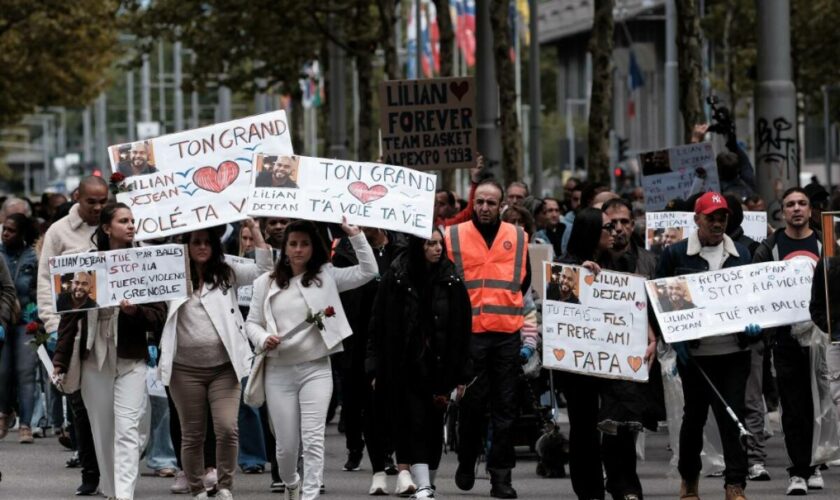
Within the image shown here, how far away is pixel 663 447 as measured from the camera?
643 inches

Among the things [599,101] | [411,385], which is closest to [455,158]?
[411,385]

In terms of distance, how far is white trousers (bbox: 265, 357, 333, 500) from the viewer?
1154cm

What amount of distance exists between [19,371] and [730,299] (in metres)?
7.40

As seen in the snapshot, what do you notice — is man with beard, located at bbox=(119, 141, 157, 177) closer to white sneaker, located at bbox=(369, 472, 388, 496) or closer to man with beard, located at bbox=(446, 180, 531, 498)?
man with beard, located at bbox=(446, 180, 531, 498)

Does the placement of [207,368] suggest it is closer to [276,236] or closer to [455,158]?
[276,236]

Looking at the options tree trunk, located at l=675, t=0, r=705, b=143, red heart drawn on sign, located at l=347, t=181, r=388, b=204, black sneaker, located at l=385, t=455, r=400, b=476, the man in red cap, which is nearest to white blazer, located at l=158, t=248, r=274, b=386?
red heart drawn on sign, located at l=347, t=181, r=388, b=204

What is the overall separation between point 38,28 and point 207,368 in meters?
32.4

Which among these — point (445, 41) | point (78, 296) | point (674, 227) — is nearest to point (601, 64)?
point (445, 41)

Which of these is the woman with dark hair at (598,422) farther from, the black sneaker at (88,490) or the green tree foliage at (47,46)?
the green tree foliage at (47,46)

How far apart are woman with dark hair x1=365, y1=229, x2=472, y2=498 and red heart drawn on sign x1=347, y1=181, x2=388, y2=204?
24.1 inches

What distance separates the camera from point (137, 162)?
12.3 metres

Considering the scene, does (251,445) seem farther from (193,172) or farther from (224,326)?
(193,172)

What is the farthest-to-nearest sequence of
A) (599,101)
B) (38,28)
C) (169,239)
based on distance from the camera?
1. (38,28)
2. (599,101)
3. (169,239)

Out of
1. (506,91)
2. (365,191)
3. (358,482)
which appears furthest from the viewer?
(506,91)
